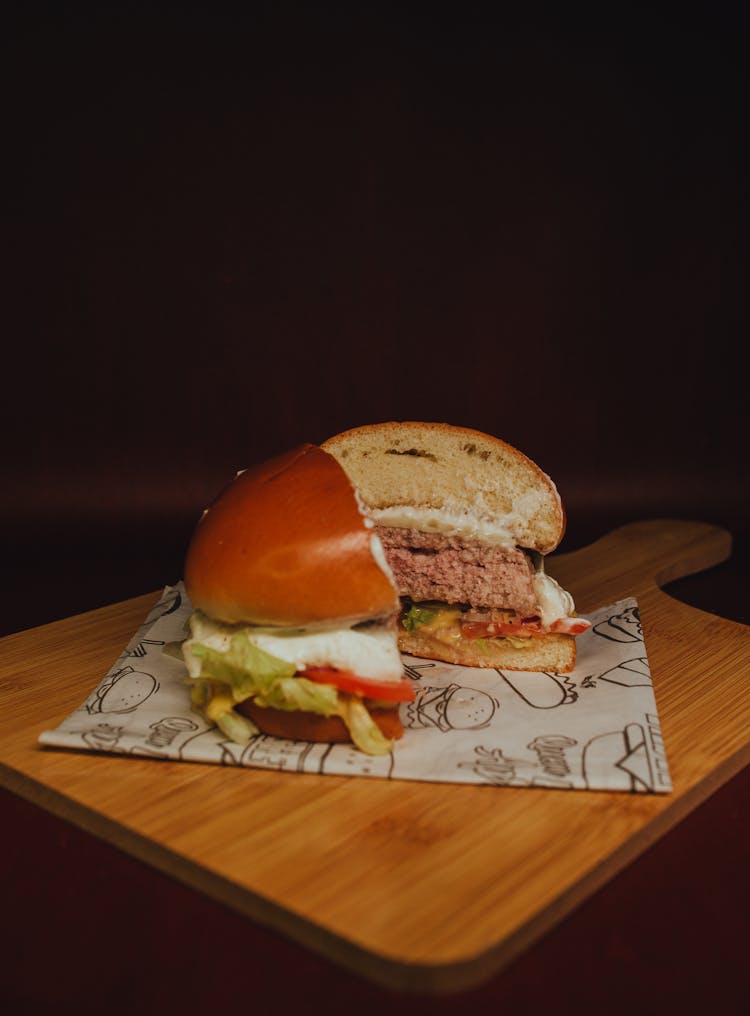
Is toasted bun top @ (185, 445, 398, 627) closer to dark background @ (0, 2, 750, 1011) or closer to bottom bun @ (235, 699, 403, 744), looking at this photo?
bottom bun @ (235, 699, 403, 744)

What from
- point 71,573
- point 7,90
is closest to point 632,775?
point 71,573

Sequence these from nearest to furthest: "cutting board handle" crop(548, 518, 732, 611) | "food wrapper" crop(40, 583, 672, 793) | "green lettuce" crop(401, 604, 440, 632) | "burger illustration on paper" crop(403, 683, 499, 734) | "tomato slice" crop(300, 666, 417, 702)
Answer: "food wrapper" crop(40, 583, 672, 793) < "tomato slice" crop(300, 666, 417, 702) < "burger illustration on paper" crop(403, 683, 499, 734) < "green lettuce" crop(401, 604, 440, 632) < "cutting board handle" crop(548, 518, 732, 611)

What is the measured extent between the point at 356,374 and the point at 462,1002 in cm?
417

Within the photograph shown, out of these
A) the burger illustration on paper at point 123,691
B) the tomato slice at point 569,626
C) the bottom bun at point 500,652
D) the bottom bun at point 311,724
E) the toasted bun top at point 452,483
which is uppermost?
the toasted bun top at point 452,483

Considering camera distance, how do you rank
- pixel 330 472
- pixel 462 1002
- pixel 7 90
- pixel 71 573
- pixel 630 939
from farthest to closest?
pixel 7 90
pixel 71 573
pixel 330 472
pixel 630 939
pixel 462 1002

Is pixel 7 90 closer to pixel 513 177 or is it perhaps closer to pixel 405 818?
pixel 513 177

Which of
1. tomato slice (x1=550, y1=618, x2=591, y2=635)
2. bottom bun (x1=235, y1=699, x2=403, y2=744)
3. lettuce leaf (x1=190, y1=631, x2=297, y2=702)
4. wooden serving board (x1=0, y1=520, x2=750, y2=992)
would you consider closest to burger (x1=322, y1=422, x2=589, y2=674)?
tomato slice (x1=550, y1=618, x2=591, y2=635)

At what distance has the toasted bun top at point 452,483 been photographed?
12.3ft

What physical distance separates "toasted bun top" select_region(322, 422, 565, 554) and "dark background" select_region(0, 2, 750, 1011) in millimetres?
1794

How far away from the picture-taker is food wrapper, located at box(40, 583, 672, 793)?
9.37 feet

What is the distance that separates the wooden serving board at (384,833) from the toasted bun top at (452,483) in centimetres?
72

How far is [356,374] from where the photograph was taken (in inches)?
235

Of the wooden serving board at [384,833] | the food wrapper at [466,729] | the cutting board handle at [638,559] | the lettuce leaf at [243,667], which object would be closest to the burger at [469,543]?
the food wrapper at [466,729]

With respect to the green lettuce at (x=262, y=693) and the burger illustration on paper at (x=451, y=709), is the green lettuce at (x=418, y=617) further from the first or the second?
the green lettuce at (x=262, y=693)
